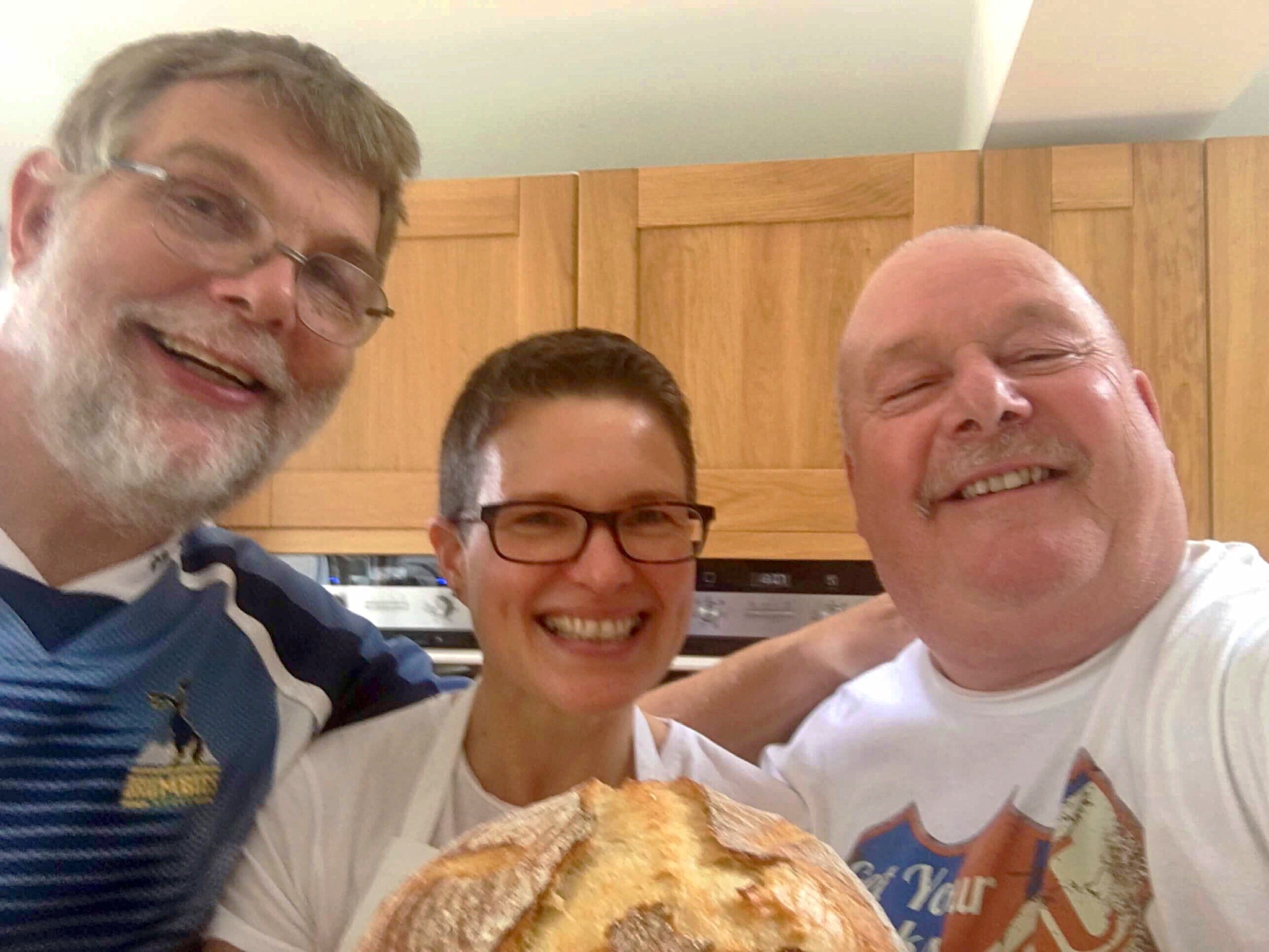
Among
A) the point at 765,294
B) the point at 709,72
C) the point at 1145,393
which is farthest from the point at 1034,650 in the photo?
the point at 709,72

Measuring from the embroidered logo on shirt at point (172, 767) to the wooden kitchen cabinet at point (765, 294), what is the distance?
1.11 meters

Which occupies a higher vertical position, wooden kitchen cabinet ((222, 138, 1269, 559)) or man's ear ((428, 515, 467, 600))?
wooden kitchen cabinet ((222, 138, 1269, 559))

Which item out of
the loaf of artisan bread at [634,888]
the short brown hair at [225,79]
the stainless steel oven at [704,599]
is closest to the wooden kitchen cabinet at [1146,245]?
the stainless steel oven at [704,599]

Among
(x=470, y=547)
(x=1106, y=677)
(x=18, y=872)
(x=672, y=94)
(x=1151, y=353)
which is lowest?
(x=18, y=872)

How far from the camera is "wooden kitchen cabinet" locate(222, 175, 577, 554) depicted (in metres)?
1.81

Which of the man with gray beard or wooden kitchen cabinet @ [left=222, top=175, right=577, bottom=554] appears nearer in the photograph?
the man with gray beard

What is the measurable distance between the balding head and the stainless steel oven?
0.85 metres

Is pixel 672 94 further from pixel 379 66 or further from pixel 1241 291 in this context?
pixel 1241 291

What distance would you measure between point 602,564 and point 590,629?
0.06 metres

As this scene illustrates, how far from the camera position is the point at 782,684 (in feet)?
3.40

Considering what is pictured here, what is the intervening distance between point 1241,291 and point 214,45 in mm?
1693

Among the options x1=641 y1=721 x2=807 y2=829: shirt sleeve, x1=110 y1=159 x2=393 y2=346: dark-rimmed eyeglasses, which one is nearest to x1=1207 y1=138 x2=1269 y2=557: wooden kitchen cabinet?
x1=641 y1=721 x2=807 y2=829: shirt sleeve

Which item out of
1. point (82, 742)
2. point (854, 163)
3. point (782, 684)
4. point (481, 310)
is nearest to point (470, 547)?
point (82, 742)

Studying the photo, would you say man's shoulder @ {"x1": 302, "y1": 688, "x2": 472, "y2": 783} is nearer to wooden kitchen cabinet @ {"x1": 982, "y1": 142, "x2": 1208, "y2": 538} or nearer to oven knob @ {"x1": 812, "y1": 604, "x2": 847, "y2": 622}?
oven knob @ {"x1": 812, "y1": 604, "x2": 847, "y2": 622}
